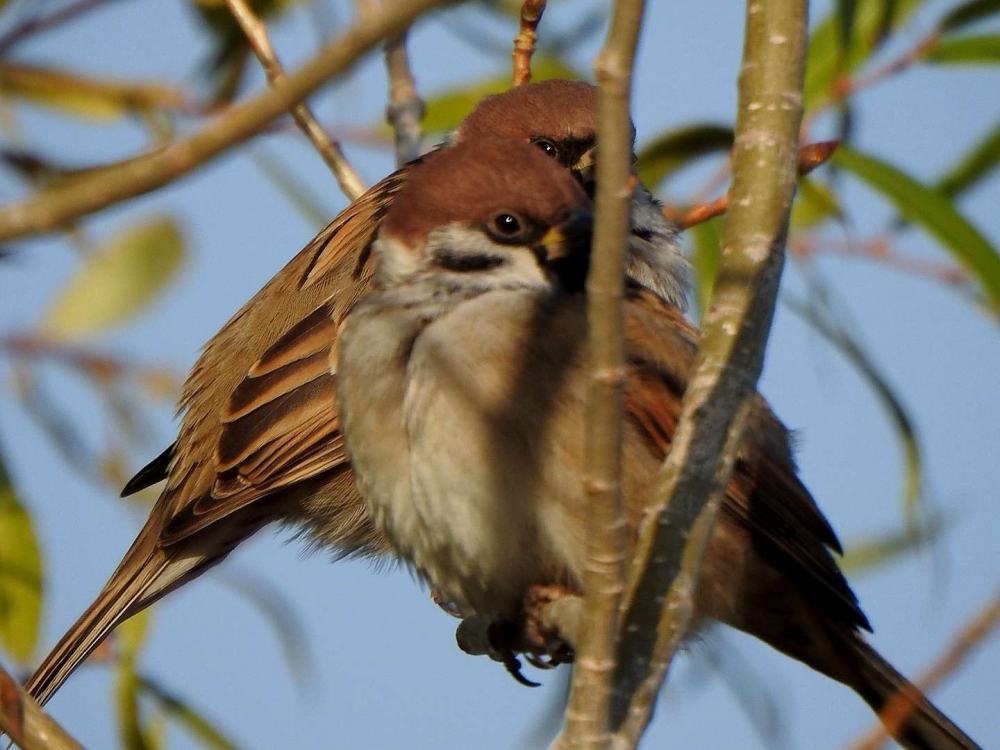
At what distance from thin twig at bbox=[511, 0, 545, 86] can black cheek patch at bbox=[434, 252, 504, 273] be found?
0.64 meters

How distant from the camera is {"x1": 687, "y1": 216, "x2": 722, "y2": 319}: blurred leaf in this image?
10.5 feet

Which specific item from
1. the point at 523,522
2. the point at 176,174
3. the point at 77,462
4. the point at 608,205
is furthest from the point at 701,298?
the point at 176,174

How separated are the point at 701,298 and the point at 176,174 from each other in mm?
2210

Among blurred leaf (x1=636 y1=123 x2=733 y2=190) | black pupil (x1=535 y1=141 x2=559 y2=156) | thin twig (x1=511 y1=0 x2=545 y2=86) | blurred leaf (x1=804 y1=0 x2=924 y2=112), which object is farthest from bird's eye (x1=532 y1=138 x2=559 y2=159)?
blurred leaf (x1=804 y1=0 x2=924 y2=112)

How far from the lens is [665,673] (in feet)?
5.54

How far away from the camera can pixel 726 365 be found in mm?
1714

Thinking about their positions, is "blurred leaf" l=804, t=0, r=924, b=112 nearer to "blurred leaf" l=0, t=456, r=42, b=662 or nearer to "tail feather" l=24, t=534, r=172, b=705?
"tail feather" l=24, t=534, r=172, b=705

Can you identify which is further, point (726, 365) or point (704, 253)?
point (704, 253)

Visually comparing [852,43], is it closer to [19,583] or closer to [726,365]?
[726,365]

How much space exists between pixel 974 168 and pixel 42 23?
2282mm

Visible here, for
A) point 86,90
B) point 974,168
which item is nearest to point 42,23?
point 86,90

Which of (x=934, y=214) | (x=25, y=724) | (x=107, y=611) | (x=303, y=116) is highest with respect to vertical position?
(x=303, y=116)

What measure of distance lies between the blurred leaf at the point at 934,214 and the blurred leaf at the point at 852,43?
228mm

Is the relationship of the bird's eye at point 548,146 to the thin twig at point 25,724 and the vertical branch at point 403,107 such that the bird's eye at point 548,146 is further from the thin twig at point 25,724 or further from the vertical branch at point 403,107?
the thin twig at point 25,724
